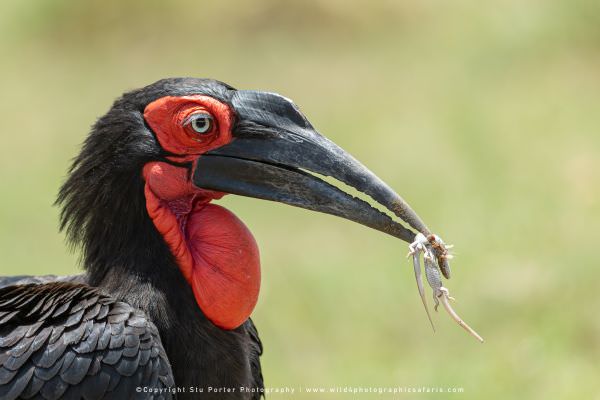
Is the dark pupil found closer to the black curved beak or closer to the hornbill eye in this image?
the hornbill eye

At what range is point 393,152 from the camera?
952cm

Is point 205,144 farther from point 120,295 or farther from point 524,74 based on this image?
point 524,74

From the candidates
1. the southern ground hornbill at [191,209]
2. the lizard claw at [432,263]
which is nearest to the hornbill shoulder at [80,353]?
the southern ground hornbill at [191,209]

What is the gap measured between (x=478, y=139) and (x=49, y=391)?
632 cm

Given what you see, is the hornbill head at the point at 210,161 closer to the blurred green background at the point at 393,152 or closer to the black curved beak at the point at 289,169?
the black curved beak at the point at 289,169

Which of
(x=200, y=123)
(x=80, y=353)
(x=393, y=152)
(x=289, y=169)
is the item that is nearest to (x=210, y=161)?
(x=200, y=123)

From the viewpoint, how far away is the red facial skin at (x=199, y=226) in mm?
4148

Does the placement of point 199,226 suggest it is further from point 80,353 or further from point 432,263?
point 432,263

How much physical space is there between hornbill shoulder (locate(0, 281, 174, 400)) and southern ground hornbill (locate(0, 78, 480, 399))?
22 millimetres

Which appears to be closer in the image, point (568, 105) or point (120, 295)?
point (120, 295)

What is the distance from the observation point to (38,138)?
33.6 feet

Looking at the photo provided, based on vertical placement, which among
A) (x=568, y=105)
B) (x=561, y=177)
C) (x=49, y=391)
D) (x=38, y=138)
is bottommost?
(x=49, y=391)

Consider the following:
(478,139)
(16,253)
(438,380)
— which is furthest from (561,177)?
(16,253)

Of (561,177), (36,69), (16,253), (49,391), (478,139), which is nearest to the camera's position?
(49,391)
